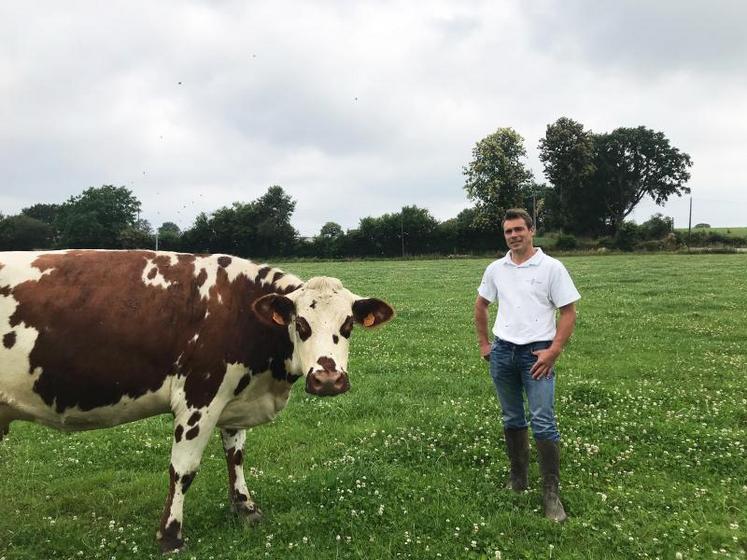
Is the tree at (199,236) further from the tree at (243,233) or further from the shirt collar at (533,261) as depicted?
the shirt collar at (533,261)

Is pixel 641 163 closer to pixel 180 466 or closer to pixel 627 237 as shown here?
pixel 627 237

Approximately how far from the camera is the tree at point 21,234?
108250 mm

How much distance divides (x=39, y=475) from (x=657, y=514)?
323 inches

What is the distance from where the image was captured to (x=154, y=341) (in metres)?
5.92

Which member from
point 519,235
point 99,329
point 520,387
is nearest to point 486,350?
point 520,387

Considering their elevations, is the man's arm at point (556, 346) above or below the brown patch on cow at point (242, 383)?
above

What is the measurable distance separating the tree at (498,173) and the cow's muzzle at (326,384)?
79457 millimetres

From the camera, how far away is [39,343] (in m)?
5.74

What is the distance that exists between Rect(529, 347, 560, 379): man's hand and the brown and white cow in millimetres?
1834

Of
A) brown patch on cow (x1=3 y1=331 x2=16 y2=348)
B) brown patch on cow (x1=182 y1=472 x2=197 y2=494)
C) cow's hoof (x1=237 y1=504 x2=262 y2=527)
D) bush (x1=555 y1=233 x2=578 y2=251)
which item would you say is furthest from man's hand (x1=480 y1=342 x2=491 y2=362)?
bush (x1=555 y1=233 x2=578 y2=251)

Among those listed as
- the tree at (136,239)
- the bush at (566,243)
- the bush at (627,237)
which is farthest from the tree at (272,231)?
the bush at (627,237)

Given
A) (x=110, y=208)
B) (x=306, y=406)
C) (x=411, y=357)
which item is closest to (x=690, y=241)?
(x=411, y=357)

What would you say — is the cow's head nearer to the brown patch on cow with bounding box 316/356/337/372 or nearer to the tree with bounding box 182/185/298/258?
the brown patch on cow with bounding box 316/356/337/372

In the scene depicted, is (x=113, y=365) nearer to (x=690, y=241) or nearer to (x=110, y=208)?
(x=690, y=241)
